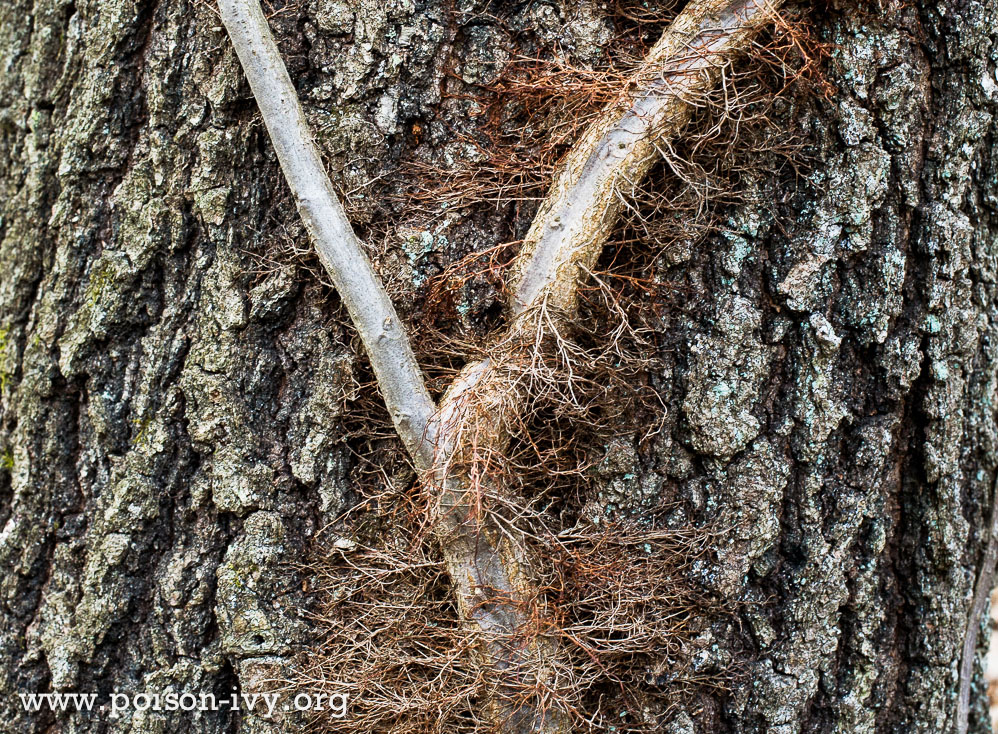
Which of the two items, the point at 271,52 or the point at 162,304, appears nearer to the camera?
the point at 271,52

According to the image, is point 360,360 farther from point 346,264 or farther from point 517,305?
point 517,305

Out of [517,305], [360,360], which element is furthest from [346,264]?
[517,305]

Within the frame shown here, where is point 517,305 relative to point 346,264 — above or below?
below

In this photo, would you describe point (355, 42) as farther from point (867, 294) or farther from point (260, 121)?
point (867, 294)

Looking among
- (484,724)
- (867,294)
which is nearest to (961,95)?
(867,294)
